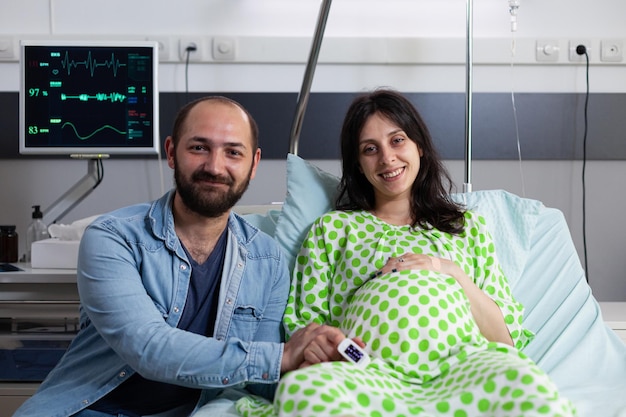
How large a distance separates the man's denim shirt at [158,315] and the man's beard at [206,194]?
0.07 meters

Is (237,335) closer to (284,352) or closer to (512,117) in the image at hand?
(284,352)

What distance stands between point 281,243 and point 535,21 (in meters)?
1.50

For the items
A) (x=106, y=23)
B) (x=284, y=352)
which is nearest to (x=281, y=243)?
(x=284, y=352)

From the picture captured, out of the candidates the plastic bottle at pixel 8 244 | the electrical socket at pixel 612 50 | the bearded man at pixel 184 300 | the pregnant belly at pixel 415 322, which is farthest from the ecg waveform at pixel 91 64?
the electrical socket at pixel 612 50

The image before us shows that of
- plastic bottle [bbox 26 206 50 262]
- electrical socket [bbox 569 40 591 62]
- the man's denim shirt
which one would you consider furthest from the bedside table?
plastic bottle [bbox 26 206 50 262]

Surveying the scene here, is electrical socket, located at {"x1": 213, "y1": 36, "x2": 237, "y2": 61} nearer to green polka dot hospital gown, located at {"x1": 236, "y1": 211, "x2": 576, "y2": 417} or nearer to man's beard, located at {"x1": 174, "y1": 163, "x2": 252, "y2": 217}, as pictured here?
green polka dot hospital gown, located at {"x1": 236, "y1": 211, "x2": 576, "y2": 417}

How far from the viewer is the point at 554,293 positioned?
5.89 feet

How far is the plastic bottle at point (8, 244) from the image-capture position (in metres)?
2.33

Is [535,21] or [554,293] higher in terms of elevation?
→ [535,21]

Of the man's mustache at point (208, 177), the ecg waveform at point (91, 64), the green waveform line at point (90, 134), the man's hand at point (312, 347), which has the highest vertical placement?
the ecg waveform at point (91, 64)

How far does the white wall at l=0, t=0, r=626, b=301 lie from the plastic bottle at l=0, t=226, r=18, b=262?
453 mm

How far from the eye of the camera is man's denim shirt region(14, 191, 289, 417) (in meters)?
1.34

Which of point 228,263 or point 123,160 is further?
point 123,160

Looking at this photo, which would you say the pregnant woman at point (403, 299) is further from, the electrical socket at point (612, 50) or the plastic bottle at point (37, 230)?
the electrical socket at point (612, 50)
